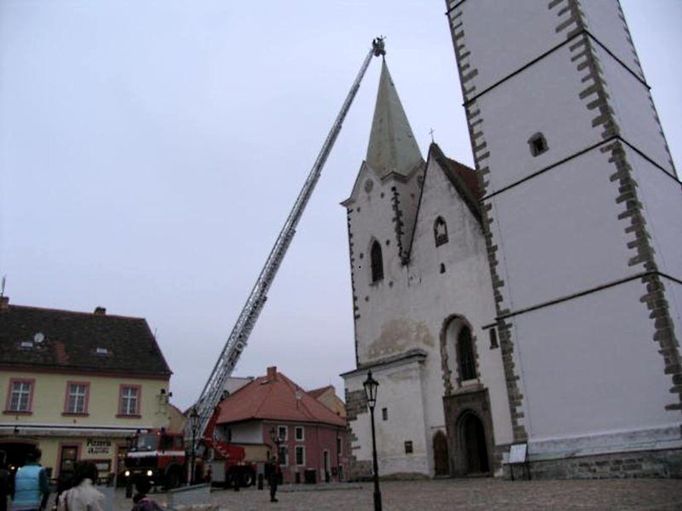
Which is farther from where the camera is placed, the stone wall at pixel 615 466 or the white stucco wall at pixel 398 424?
the white stucco wall at pixel 398 424

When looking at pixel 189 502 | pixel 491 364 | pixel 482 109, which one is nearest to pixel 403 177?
pixel 482 109

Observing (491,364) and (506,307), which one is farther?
(491,364)

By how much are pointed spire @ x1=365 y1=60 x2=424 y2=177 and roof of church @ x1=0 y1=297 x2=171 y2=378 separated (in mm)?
17030

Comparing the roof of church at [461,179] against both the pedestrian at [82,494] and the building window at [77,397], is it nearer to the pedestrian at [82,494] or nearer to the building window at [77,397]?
the pedestrian at [82,494]

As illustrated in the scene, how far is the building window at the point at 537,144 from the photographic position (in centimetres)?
1998

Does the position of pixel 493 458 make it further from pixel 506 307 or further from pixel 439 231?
pixel 439 231

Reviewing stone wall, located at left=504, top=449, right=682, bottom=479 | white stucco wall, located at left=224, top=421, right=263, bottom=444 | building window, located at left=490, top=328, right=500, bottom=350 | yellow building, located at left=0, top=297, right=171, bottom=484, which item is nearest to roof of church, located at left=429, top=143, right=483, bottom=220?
building window, located at left=490, top=328, right=500, bottom=350

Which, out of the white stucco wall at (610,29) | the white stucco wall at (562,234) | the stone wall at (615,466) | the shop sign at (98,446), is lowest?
the stone wall at (615,466)

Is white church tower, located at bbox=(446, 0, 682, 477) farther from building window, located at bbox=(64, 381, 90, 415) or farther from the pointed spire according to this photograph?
building window, located at bbox=(64, 381, 90, 415)

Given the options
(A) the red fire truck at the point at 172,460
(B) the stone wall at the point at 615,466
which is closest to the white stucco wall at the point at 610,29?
(B) the stone wall at the point at 615,466

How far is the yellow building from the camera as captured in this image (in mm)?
29969

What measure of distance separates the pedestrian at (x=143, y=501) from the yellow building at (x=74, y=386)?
2543 centimetres

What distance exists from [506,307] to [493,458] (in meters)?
5.52

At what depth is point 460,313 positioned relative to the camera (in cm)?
2369
